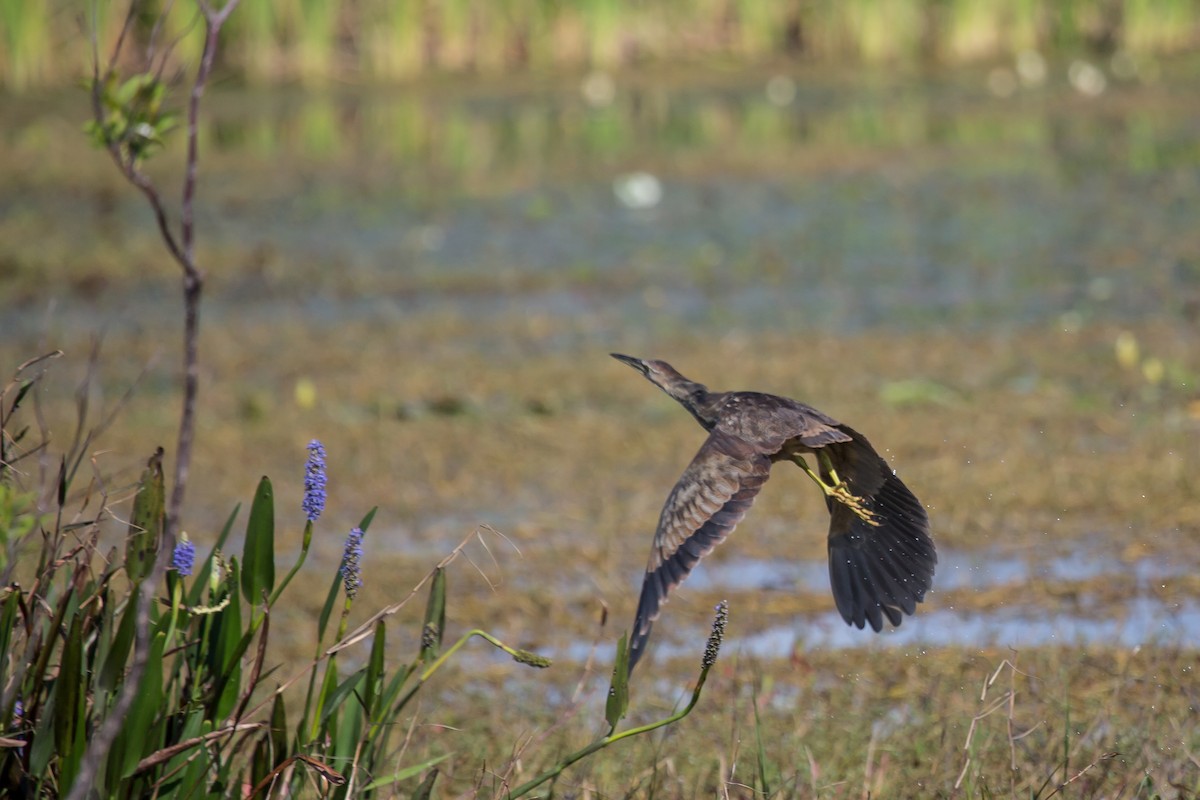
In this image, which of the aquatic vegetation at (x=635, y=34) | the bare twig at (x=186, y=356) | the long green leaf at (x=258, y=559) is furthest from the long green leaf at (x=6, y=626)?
the aquatic vegetation at (x=635, y=34)

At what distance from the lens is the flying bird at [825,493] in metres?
2.77

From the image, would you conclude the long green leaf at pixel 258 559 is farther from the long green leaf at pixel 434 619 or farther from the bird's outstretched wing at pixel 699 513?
the bird's outstretched wing at pixel 699 513

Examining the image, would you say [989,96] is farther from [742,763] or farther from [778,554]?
[742,763]

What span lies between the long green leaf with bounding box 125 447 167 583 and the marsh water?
Answer: 286 millimetres

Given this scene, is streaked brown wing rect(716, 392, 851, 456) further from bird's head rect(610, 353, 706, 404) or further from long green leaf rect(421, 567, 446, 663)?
long green leaf rect(421, 567, 446, 663)

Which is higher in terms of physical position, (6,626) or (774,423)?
(774,423)

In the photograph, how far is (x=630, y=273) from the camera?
10.1m

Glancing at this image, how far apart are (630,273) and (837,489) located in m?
6.95

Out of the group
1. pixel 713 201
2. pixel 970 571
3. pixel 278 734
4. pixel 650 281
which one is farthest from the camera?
pixel 713 201

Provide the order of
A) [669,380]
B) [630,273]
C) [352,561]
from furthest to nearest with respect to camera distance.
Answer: [630,273], [669,380], [352,561]

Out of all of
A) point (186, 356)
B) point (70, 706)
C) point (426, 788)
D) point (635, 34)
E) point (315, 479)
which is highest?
point (635, 34)

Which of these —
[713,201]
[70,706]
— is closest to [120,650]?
[70,706]

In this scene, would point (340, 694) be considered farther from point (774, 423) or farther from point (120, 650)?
point (774, 423)

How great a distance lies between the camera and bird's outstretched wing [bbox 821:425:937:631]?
128 inches
